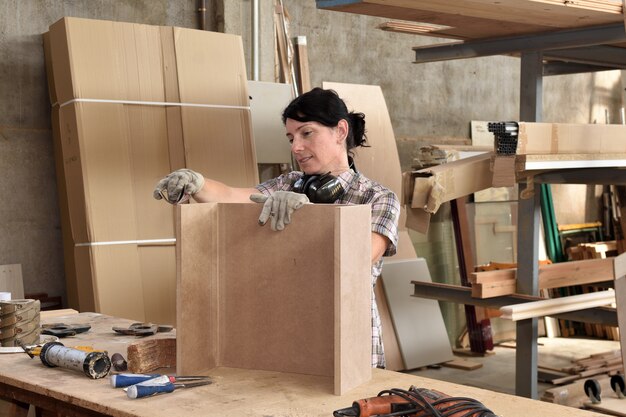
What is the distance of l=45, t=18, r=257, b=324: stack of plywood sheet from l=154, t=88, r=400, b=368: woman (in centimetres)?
163

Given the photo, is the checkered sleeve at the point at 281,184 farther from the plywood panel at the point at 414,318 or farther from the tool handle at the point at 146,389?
the plywood panel at the point at 414,318

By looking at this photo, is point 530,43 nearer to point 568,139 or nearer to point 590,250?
point 568,139

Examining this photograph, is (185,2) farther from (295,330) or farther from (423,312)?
(295,330)

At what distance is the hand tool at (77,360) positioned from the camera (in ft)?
7.60

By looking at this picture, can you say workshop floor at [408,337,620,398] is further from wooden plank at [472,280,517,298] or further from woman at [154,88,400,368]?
woman at [154,88,400,368]

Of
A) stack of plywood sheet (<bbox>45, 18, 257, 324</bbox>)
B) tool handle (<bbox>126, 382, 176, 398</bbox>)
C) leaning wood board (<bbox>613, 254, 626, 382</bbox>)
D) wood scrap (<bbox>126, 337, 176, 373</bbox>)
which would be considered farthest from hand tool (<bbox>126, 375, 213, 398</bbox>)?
stack of plywood sheet (<bbox>45, 18, 257, 324</bbox>)

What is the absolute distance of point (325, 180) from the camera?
9.20 feet

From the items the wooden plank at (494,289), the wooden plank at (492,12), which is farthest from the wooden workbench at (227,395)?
the wooden plank at (494,289)

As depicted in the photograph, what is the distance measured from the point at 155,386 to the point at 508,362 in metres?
5.05

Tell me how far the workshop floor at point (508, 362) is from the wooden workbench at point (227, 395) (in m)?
3.73

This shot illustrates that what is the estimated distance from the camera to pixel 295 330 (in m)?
2.32

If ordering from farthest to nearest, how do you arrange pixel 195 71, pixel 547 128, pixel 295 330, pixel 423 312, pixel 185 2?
pixel 423 312 → pixel 185 2 → pixel 195 71 → pixel 547 128 → pixel 295 330

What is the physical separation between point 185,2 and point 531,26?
2.41 meters

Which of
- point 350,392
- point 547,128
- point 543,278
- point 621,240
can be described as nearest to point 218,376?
point 350,392
